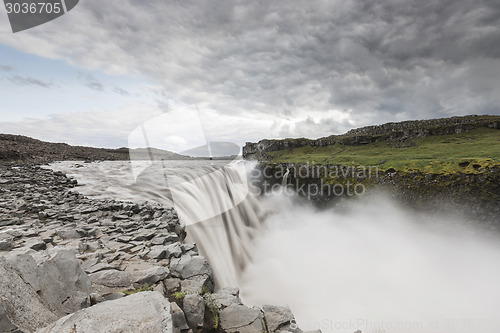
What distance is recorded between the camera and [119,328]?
3.12m

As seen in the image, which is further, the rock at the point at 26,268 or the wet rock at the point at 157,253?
the wet rock at the point at 157,253

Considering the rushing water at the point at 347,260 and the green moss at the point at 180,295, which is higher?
the green moss at the point at 180,295

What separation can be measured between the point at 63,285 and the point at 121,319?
2102mm

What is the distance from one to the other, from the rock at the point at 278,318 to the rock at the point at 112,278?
4.31 meters

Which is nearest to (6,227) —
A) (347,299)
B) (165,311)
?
(165,311)

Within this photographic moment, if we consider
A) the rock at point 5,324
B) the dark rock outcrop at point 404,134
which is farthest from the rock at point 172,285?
the dark rock outcrop at point 404,134

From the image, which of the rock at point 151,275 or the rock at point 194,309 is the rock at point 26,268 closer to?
the rock at point 151,275

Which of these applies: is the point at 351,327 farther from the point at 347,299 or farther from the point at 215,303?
the point at 215,303

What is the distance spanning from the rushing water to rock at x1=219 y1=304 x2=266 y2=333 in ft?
29.8

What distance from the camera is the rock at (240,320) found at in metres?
5.63

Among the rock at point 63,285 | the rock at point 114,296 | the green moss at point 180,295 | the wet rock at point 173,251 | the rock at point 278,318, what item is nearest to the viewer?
the rock at point 63,285

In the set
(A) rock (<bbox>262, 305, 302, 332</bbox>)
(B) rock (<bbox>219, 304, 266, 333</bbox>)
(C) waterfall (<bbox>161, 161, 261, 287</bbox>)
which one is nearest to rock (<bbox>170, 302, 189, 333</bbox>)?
(B) rock (<bbox>219, 304, 266, 333</bbox>)

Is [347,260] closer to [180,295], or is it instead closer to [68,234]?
[180,295]

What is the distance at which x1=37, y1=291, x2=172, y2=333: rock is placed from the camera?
10.2 ft
